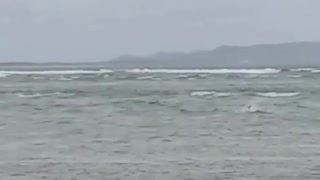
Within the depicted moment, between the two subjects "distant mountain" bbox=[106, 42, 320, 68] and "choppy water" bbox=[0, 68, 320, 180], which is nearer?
"choppy water" bbox=[0, 68, 320, 180]

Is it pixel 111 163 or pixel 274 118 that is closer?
pixel 111 163

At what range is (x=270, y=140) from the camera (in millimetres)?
18172

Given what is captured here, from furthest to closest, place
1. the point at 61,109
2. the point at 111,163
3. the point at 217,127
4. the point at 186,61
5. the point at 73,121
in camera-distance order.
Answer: the point at 186,61, the point at 61,109, the point at 73,121, the point at 217,127, the point at 111,163

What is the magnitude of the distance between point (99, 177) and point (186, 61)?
480ft

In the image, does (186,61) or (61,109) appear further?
(186,61)

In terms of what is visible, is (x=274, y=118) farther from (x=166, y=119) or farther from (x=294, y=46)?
(x=294, y=46)

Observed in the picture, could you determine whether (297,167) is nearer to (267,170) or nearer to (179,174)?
(267,170)

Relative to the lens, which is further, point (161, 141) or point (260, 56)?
point (260, 56)

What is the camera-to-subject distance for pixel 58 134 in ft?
65.5

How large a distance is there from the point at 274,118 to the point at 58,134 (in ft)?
23.4

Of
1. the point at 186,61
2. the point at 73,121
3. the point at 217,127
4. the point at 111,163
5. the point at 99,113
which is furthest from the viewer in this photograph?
the point at 186,61

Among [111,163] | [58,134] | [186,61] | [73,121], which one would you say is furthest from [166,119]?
[186,61]

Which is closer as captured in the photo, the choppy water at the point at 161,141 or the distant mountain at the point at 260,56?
the choppy water at the point at 161,141

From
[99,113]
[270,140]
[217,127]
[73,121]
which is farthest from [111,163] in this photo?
[99,113]
